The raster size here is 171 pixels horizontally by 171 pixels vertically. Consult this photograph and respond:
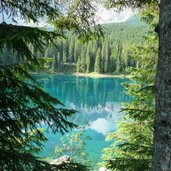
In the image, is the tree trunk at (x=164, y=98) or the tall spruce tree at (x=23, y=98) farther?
the tall spruce tree at (x=23, y=98)

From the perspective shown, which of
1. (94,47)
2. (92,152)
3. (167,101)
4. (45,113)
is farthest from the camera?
(94,47)

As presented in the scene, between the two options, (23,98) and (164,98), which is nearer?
(164,98)

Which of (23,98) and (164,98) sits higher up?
(164,98)

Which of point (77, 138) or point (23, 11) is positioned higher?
point (23, 11)

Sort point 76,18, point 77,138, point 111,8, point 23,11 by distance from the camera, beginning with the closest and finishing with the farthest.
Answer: point 23,11 < point 76,18 < point 111,8 < point 77,138

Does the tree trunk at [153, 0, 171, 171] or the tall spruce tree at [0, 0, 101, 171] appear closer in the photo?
the tree trunk at [153, 0, 171, 171]

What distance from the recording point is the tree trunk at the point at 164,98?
208 centimetres

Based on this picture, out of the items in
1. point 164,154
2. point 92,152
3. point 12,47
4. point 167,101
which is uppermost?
point 12,47

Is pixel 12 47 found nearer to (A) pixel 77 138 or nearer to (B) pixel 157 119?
(B) pixel 157 119

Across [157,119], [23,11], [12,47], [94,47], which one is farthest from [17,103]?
[94,47]

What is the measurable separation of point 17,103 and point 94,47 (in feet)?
310

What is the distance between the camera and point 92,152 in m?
17.2

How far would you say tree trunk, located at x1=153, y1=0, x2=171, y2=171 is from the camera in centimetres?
208

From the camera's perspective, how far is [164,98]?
83.0 inches
